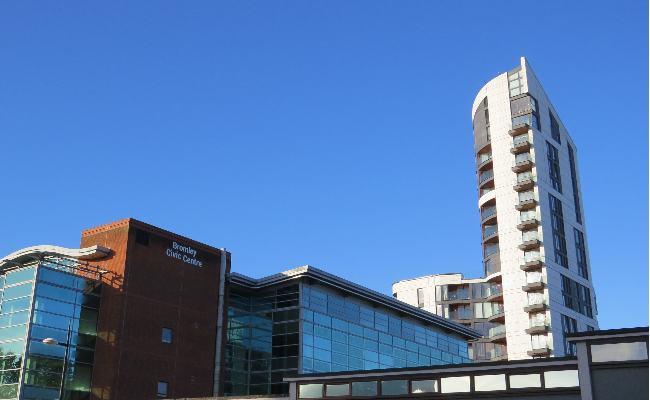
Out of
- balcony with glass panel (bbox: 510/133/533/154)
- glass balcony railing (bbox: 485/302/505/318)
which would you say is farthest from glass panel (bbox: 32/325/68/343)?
balcony with glass panel (bbox: 510/133/533/154)

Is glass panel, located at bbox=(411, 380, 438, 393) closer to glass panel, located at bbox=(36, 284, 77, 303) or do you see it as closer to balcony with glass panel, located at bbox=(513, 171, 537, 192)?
glass panel, located at bbox=(36, 284, 77, 303)

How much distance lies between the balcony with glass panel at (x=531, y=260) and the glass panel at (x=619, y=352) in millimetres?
61600

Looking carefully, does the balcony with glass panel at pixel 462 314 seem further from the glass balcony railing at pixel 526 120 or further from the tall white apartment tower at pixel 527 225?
the glass balcony railing at pixel 526 120

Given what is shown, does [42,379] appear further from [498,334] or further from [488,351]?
[488,351]

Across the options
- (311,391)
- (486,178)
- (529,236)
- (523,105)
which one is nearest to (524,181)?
(486,178)

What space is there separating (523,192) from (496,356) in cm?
2034

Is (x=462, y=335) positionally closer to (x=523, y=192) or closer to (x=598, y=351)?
(x=523, y=192)

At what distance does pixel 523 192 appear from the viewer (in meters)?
89.1

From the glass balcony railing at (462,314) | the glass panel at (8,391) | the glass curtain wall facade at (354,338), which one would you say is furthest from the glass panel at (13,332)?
the glass balcony railing at (462,314)

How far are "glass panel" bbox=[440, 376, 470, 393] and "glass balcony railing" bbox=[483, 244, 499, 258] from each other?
64.7 meters

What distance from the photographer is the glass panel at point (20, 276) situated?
149 ft

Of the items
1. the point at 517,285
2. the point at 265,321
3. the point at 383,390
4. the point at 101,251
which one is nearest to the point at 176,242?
the point at 101,251

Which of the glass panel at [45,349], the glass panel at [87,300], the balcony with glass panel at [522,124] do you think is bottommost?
the glass panel at [45,349]

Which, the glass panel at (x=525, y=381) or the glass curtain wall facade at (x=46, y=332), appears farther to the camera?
the glass curtain wall facade at (x=46, y=332)
